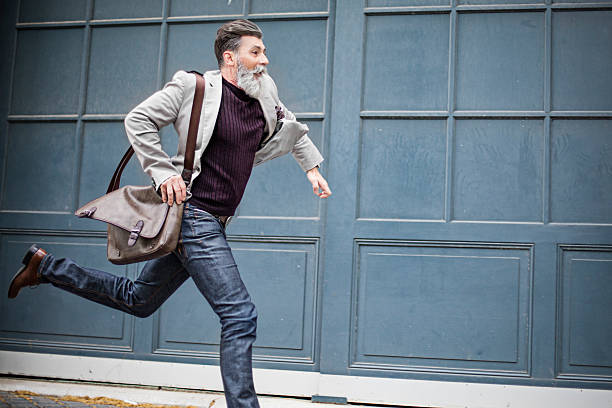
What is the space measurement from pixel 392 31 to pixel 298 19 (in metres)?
0.65

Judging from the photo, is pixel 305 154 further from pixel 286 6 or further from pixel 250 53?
pixel 286 6

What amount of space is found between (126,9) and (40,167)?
51.9 inches

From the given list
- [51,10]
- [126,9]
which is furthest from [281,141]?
[51,10]

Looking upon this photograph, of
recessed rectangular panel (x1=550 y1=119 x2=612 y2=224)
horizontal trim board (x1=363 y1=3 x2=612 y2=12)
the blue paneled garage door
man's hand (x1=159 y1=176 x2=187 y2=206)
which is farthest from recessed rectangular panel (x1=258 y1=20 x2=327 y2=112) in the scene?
man's hand (x1=159 y1=176 x2=187 y2=206)

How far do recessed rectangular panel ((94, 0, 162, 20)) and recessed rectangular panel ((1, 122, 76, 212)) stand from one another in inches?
34.0

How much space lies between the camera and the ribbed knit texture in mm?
2926

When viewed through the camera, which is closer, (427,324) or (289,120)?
(289,120)

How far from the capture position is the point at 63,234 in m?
4.69

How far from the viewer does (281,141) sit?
3189mm

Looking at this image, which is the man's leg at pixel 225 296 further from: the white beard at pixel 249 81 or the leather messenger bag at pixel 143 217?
the white beard at pixel 249 81

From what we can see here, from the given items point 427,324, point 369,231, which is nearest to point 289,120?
point 369,231

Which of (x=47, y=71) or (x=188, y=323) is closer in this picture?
(x=188, y=323)

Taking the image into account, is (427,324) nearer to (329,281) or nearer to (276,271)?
(329,281)

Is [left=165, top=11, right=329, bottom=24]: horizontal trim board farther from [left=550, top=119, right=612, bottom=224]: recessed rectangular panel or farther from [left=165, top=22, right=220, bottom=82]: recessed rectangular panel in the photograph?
[left=550, top=119, right=612, bottom=224]: recessed rectangular panel
